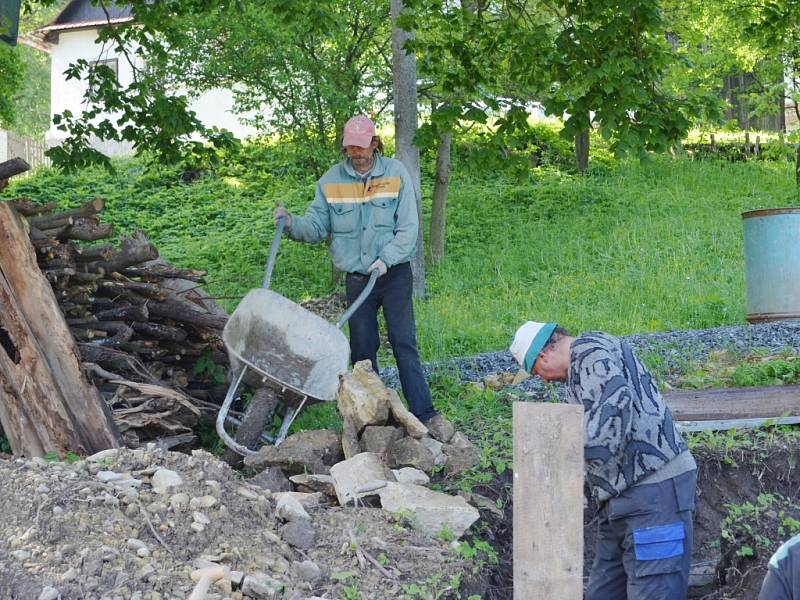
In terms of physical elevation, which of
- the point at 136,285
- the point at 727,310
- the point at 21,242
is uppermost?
the point at 21,242

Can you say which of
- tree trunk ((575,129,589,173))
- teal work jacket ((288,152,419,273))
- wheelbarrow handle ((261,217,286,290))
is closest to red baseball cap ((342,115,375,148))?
teal work jacket ((288,152,419,273))

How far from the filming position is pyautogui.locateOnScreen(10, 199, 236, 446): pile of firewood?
6.24 m

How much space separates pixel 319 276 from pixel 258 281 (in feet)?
2.87

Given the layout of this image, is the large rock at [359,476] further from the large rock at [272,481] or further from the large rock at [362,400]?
the large rock at [362,400]

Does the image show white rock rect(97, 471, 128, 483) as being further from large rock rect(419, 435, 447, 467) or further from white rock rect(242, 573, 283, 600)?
large rock rect(419, 435, 447, 467)

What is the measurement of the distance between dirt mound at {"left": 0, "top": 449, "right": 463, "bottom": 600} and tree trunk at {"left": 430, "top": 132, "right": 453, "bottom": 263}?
10.0m

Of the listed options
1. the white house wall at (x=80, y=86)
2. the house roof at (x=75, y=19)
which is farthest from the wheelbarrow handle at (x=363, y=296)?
the house roof at (x=75, y=19)

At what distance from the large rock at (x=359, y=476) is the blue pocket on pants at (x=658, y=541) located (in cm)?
155

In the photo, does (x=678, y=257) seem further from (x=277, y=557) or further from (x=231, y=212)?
(x=277, y=557)

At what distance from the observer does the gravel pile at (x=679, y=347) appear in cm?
767

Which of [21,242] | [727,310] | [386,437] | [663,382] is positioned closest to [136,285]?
[21,242]

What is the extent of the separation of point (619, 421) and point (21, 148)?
26.0 meters

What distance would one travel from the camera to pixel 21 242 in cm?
602

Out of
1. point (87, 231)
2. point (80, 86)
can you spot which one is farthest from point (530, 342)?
point (80, 86)
